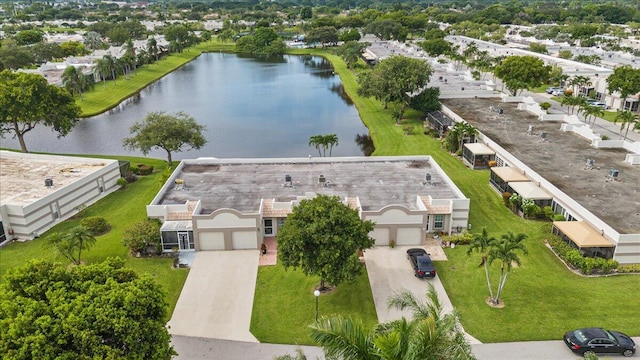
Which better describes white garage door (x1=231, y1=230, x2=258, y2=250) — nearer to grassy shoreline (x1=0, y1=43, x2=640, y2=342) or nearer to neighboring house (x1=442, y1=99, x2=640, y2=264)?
grassy shoreline (x1=0, y1=43, x2=640, y2=342)

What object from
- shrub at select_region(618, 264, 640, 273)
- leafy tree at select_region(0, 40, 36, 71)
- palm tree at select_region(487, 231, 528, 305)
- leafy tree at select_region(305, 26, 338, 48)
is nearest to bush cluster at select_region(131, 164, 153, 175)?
palm tree at select_region(487, 231, 528, 305)

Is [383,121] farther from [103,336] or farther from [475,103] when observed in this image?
[103,336]

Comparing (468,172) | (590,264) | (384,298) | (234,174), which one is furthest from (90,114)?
(590,264)

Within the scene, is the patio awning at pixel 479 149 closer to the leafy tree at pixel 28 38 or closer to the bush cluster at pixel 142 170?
the bush cluster at pixel 142 170

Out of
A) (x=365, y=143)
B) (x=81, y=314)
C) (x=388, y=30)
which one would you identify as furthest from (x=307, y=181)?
(x=388, y=30)

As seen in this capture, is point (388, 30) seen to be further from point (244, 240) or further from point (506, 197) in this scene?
point (244, 240)

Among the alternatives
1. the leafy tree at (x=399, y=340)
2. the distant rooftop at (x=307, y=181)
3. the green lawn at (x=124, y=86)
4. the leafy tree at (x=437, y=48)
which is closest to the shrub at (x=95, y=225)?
the distant rooftop at (x=307, y=181)
